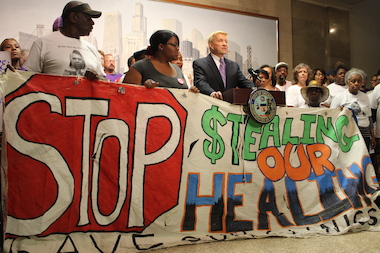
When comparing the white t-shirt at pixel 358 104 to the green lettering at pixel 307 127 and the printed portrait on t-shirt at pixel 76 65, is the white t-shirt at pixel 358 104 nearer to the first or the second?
the green lettering at pixel 307 127

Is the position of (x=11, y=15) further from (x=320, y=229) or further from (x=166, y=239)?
(x=320, y=229)

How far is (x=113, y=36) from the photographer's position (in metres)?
6.05

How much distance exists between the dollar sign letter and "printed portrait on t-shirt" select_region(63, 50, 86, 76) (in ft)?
3.76

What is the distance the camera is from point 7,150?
224cm

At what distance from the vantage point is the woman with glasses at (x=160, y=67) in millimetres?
3057

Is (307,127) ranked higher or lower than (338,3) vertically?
lower

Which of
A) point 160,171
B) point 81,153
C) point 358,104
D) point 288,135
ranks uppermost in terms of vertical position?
point 358,104

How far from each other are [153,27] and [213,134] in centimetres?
410

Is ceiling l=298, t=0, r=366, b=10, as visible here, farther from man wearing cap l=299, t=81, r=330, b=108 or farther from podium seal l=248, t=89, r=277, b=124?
podium seal l=248, t=89, r=277, b=124

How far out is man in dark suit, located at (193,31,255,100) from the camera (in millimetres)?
3666

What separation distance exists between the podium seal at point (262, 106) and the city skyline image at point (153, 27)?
365cm

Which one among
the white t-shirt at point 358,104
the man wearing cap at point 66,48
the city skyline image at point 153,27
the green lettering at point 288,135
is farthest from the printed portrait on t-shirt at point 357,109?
the man wearing cap at point 66,48

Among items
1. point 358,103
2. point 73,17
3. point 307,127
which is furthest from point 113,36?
point 358,103

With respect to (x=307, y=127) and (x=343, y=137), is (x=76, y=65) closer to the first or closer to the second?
(x=307, y=127)
